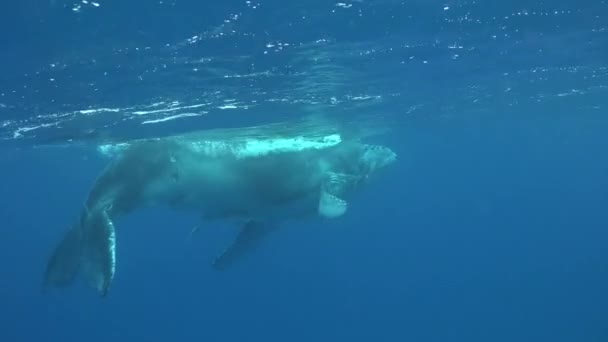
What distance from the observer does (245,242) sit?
14.5 m

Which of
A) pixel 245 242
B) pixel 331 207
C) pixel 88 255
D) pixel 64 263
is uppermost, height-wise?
pixel 88 255

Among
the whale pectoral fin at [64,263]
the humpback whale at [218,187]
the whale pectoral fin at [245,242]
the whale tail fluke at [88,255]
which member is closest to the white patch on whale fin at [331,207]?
the humpback whale at [218,187]

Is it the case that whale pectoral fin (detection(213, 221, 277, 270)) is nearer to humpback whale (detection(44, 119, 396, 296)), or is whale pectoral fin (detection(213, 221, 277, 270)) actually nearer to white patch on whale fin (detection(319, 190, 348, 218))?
humpback whale (detection(44, 119, 396, 296))

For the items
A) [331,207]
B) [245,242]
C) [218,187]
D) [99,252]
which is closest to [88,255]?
[99,252]

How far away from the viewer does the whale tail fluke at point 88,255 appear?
9258mm

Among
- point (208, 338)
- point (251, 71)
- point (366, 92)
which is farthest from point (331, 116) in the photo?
point (208, 338)

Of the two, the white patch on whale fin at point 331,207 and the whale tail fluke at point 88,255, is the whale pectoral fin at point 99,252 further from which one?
the white patch on whale fin at point 331,207

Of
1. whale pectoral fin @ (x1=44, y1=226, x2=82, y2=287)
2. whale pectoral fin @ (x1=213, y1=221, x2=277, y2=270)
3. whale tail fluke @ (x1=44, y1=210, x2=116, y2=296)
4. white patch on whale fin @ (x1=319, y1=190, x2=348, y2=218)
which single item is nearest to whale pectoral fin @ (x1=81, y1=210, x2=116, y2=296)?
whale tail fluke @ (x1=44, y1=210, x2=116, y2=296)

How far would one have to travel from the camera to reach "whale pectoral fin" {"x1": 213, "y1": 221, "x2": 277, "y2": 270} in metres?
14.1

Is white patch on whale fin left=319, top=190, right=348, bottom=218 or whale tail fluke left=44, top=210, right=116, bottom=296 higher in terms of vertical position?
whale tail fluke left=44, top=210, right=116, bottom=296

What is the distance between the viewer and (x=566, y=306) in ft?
214

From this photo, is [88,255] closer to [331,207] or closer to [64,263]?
[64,263]

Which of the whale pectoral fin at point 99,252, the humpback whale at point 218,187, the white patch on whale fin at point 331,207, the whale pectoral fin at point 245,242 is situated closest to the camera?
the whale pectoral fin at point 99,252

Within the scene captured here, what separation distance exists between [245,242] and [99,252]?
5354 millimetres
